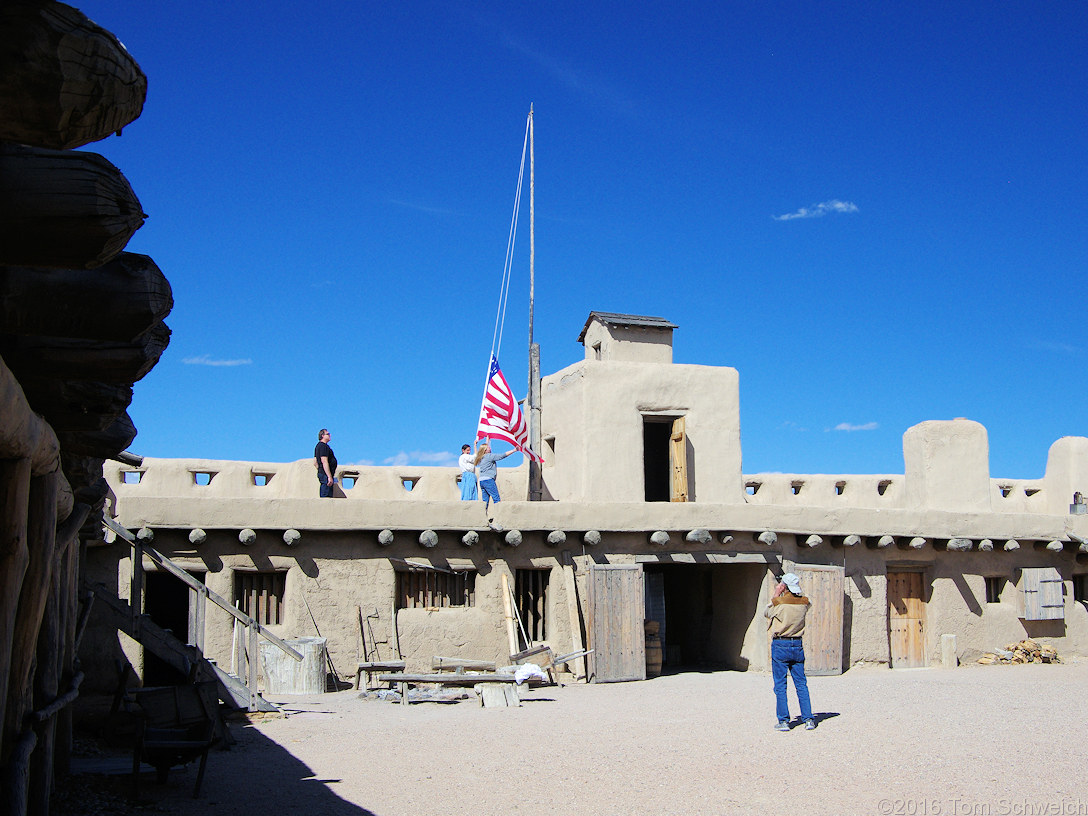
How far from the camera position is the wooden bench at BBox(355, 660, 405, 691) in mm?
14180

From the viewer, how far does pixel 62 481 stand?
722 cm

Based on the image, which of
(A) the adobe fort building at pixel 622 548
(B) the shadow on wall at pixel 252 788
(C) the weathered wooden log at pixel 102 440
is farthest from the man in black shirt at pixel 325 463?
(C) the weathered wooden log at pixel 102 440

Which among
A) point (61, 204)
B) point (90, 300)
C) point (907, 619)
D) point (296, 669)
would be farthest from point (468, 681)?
point (61, 204)

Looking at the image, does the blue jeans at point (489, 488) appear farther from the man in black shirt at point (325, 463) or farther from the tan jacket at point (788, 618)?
the tan jacket at point (788, 618)

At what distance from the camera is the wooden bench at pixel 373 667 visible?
46.5 ft

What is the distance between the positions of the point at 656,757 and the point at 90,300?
761 cm

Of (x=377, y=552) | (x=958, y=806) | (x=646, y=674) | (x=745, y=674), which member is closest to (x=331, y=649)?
(x=377, y=552)

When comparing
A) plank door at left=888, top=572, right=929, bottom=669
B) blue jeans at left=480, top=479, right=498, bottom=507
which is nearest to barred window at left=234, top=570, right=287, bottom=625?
blue jeans at left=480, top=479, right=498, bottom=507

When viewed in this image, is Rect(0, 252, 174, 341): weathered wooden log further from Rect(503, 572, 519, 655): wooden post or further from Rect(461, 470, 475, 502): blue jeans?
Rect(461, 470, 475, 502): blue jeans

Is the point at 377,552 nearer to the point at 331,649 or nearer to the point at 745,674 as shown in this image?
the point at 331,649

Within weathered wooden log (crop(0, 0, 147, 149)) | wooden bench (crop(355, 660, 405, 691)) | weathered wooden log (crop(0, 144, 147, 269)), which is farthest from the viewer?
wooden bench (crop(355, 660, 405, 691))

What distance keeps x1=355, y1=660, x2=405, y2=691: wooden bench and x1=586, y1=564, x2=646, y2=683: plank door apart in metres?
2.98

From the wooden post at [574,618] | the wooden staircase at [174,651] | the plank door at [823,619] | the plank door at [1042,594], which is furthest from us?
the plank door at [1042,594]

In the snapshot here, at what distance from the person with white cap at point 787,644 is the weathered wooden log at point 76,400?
7267 mm
